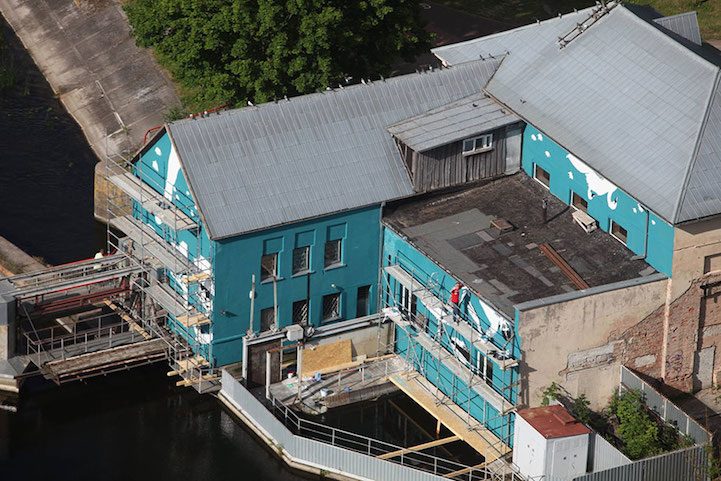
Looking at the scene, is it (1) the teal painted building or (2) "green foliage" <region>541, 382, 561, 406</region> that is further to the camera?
(2) "green foliage" <region>541, 382, 561, 406</region>

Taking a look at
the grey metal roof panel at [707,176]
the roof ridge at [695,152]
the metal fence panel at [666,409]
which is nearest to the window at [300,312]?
the metal fence panel at [666,409]

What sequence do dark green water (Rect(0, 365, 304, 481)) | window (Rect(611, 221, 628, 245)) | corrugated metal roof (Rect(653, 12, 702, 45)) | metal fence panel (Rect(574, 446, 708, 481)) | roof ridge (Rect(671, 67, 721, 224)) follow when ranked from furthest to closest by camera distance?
corrugated metal roof (Rect(653, 12, 702, 45)) → window (Rect(611, 221, 628, 245)) → dark green water (Rect(0, 365, 304, 481)) → roof ridge (Rect(671, 67, 721, 224)) → metal fence panel (Rect(574, 446, 708, 481))

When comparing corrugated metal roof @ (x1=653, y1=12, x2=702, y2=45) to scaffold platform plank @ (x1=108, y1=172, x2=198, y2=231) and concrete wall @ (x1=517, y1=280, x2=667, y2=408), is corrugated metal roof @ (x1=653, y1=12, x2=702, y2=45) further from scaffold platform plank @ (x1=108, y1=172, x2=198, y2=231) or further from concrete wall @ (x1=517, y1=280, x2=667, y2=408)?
scaffold platform plank @ (x1=108, y1=172, x2=198, y2=231)

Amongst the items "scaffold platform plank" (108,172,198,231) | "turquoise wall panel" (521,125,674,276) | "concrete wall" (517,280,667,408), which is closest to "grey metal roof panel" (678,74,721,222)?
"turquoise wall panel" (521,125,674,276)

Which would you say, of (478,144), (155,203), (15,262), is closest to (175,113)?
(15,262)

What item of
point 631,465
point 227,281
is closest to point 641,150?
point 631,465

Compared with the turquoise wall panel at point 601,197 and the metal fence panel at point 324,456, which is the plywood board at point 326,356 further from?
the turquoise wall panel at point 601,197

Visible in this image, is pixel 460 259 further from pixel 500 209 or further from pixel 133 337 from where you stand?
pixel 133 337
